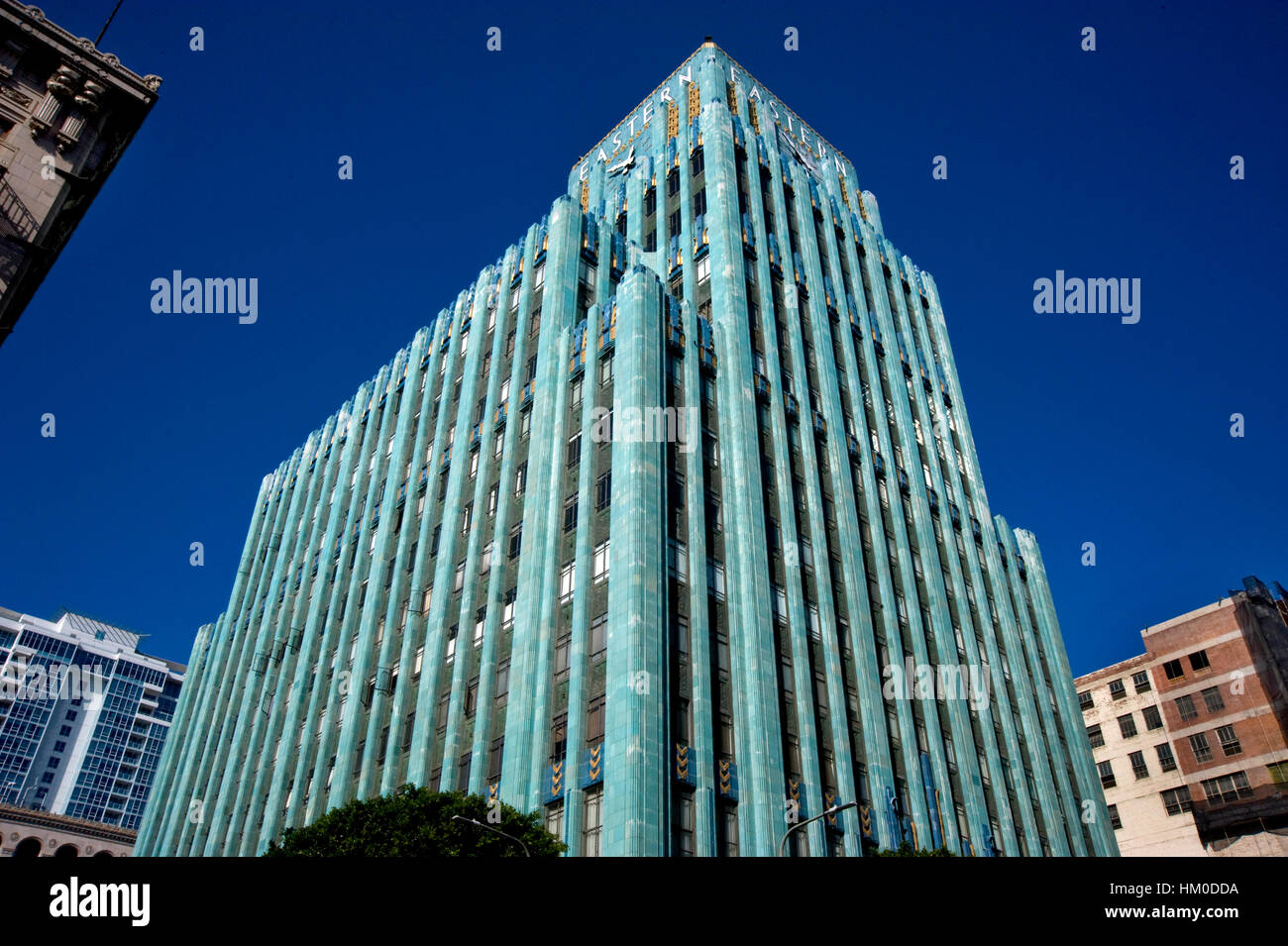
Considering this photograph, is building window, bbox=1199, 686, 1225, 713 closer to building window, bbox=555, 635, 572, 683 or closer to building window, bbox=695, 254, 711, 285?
building window, bbox=695, 254, 711, 285

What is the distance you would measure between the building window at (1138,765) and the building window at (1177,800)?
2.19 meters

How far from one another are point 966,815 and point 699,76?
56.0 m

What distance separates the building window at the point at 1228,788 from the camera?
2551 inches

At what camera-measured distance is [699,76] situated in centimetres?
7231

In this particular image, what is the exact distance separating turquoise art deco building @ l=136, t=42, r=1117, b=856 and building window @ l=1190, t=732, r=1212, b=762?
14295 mm

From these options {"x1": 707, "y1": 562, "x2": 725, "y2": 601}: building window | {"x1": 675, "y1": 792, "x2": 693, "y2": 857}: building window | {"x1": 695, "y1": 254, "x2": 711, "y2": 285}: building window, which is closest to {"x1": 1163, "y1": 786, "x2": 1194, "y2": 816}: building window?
{"x1": 707, "y1": 562, "x2": 725, "y2": 601}: building window

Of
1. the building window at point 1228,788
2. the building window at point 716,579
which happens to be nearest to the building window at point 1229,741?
the building window at point 1228,788

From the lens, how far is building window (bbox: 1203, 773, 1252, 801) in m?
64.8

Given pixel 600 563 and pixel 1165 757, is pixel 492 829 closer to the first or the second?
pixel 600 563

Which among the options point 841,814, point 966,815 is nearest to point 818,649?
point 841,814

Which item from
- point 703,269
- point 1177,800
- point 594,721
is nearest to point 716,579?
point 594,721

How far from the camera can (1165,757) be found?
71.7 meters

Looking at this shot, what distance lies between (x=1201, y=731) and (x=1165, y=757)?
3.63 meters

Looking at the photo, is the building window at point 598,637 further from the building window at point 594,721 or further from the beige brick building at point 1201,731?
the beige brick building at point 1201,731
